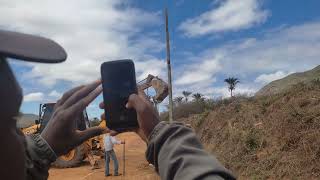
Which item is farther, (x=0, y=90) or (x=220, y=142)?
(x=220, y=142)

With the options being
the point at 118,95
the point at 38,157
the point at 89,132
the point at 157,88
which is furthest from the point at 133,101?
the point at 157,88

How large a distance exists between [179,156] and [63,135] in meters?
0.50

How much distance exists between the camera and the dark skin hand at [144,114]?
1747 mm

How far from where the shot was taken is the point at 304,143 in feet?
47.4

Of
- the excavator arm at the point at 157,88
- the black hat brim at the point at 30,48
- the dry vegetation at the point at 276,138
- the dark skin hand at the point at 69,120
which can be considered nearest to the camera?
the black hat brim at the point at 30,48

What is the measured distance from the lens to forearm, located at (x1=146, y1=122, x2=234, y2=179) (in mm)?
1462

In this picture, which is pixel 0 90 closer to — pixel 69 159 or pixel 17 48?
pixel 17 48

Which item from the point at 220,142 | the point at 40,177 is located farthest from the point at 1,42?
the point at 220,142

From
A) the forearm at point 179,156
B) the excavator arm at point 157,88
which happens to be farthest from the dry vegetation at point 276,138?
the forearm at point 179,156

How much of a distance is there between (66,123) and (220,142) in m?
20.7

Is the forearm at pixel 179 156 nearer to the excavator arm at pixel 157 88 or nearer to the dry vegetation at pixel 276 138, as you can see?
the excavator arm at pixel 157 88

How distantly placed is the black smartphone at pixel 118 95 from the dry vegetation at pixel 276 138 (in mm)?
11499

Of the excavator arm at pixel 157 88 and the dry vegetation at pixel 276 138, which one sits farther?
the dry vegetation at pixel 276 138

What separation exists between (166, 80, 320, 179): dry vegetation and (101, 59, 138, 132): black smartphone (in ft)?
37.7
